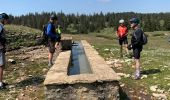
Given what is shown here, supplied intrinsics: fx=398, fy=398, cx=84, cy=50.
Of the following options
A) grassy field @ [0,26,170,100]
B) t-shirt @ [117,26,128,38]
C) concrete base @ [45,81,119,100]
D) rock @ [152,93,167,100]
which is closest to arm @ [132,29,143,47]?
grassy field @ [0,26,170,100]

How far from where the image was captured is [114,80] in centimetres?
998

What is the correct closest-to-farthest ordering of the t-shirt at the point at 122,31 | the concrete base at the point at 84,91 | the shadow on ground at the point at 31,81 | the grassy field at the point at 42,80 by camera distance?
the concrete base at the point at 84,91 → the grassy field at the point at 42,80 → the shadow on ground at the point at 31,81 → the t-shirt at the point at 122,31

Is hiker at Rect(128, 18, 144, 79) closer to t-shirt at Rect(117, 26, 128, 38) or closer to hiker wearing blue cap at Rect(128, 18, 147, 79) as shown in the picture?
hiker wearing blue cap at Rect(128, 18, 147, 79)

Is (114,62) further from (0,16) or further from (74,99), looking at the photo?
(74,99)

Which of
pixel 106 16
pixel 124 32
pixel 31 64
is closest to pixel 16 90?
pixel 31 64

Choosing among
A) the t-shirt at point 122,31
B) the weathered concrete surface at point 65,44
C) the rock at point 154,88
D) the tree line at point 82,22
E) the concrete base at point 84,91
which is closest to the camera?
the concrete base at point 84,91

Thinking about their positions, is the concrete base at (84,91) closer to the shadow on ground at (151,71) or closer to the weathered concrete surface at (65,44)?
the shadow on ground at (151,71)

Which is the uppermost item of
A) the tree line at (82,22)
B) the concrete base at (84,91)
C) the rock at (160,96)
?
the concrete base at (84,91)

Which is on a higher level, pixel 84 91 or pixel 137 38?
pixel 137 38

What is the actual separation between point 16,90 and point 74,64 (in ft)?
11.4

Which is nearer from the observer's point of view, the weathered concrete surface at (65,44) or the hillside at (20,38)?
the weathered concrete surface at (65,44)

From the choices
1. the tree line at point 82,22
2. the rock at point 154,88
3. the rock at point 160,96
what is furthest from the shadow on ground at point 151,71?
the tree line at point 82,22

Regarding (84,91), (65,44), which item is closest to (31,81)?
(84,91)

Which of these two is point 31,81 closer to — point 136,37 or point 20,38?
point 136,37
